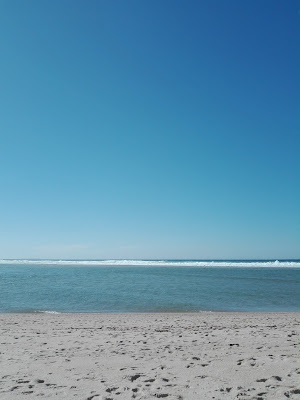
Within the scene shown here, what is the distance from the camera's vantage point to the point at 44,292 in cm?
2686

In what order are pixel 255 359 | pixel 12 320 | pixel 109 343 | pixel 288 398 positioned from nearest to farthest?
1. pixel 288 398
2. pixel 255 359
3. pixel 109 343
4. pixel 12 320

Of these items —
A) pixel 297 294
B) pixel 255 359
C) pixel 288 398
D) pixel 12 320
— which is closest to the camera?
pixel 288 398

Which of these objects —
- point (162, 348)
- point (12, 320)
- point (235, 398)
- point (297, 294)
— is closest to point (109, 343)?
point (162, 348)

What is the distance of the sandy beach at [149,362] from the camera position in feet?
18.9

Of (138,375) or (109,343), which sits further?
(109,343)

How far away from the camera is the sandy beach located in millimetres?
5773

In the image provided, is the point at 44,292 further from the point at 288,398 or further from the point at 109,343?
the point at 288,398

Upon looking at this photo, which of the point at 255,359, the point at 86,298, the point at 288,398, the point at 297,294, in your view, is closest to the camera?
the point at 288,398

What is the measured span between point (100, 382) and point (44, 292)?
22464mm

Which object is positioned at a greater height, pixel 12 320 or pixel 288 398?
pixel 288 398

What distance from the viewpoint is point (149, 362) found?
7.57 m

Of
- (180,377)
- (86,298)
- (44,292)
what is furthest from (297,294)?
(180,377)

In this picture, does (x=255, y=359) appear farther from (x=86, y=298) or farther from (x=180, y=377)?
(x=86, y=298)

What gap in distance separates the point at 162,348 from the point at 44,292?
67.0 ft
